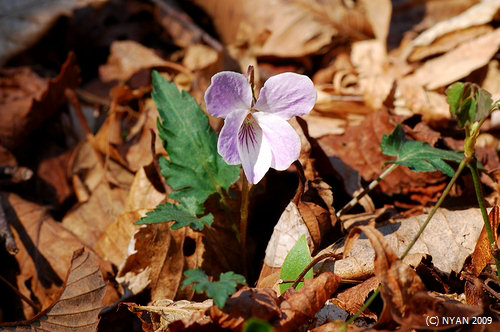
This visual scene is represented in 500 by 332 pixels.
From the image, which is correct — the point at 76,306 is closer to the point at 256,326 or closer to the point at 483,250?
the point at 256,326

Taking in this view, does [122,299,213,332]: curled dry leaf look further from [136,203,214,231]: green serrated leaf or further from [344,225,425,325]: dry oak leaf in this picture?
[344,225,425,325]: dry oak leaf

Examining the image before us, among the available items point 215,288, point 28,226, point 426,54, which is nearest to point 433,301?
point 215,288

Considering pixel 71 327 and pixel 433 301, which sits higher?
pixel 433 301

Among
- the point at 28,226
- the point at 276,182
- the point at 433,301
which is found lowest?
the point at 28,226

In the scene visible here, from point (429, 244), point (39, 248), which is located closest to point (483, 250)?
point (429, 244)

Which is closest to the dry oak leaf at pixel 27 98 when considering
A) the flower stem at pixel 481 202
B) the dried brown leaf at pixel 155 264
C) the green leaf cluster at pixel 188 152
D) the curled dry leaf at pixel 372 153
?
the green leaf cluster at pixel 188 152

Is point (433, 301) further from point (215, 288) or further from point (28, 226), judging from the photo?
point (28, 226)
